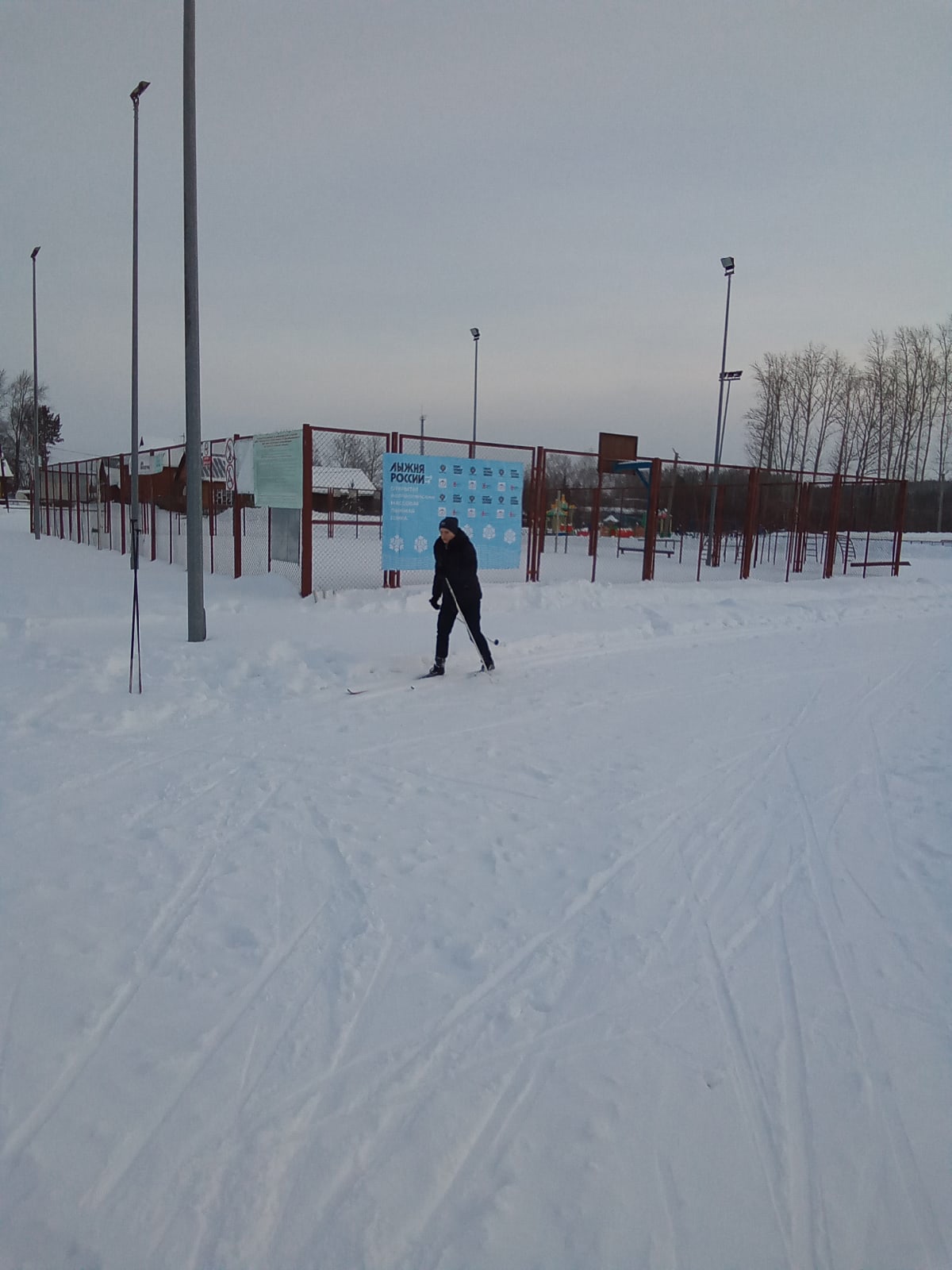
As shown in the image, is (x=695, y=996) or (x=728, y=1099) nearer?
(x=728, y=1099)

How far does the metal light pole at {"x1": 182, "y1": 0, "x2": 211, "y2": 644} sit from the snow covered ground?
6.87 feet

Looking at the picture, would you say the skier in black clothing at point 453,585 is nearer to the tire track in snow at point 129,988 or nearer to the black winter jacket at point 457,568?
the black winter jacket at point 457,568

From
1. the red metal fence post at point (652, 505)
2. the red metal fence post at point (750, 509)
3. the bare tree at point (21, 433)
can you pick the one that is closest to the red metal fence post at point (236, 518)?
the red metal fence post at point (652, 505)

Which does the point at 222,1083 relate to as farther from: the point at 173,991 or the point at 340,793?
the point at 340,793

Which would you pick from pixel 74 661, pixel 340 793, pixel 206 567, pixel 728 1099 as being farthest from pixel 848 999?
pixel 206 567

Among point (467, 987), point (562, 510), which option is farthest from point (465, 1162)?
point (562, 510)

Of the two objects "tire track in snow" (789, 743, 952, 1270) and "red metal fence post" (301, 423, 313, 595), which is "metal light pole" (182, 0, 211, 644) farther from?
"tire track in snow" (789, 743, 952, 1270)

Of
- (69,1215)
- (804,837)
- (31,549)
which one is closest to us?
(69,1215)

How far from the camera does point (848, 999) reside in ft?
10.9

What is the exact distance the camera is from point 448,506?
1372 cm

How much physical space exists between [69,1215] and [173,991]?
3.31 feet

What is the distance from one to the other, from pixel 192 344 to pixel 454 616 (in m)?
4.27

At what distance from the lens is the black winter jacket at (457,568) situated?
28.7 ft

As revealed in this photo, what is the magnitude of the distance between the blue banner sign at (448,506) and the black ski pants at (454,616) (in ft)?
14.7
